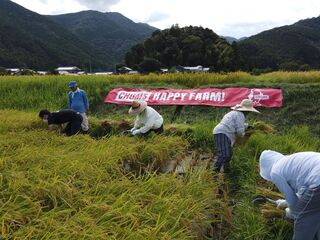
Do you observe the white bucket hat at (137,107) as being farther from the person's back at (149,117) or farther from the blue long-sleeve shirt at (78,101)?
the blue long-sleeve shirt at (78,101)

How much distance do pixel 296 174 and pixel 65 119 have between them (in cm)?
509

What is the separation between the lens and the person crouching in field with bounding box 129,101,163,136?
6441 mm

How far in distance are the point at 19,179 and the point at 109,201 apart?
0.81m

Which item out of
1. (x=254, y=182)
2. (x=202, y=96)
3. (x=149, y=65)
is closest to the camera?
(x=254, y=182)

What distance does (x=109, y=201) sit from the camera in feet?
10.9

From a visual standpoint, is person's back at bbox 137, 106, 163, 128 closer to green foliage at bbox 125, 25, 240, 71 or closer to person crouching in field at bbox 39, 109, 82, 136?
person crouching in field at bbox 39, 109, 82, 136

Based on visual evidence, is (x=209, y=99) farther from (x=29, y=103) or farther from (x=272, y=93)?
(x=29, y=103)

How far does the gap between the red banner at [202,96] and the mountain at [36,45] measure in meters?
54.3

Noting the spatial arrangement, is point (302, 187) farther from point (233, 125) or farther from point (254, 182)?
point (233, 125)

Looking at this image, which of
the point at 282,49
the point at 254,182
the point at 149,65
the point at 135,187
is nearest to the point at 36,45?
the point at 149,65

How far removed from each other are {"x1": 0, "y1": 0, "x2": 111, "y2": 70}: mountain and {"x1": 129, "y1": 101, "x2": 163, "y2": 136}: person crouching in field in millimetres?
59320

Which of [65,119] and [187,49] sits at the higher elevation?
[187,49]

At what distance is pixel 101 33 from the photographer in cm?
14600

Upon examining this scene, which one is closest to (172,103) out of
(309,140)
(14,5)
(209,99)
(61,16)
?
(209,99)
